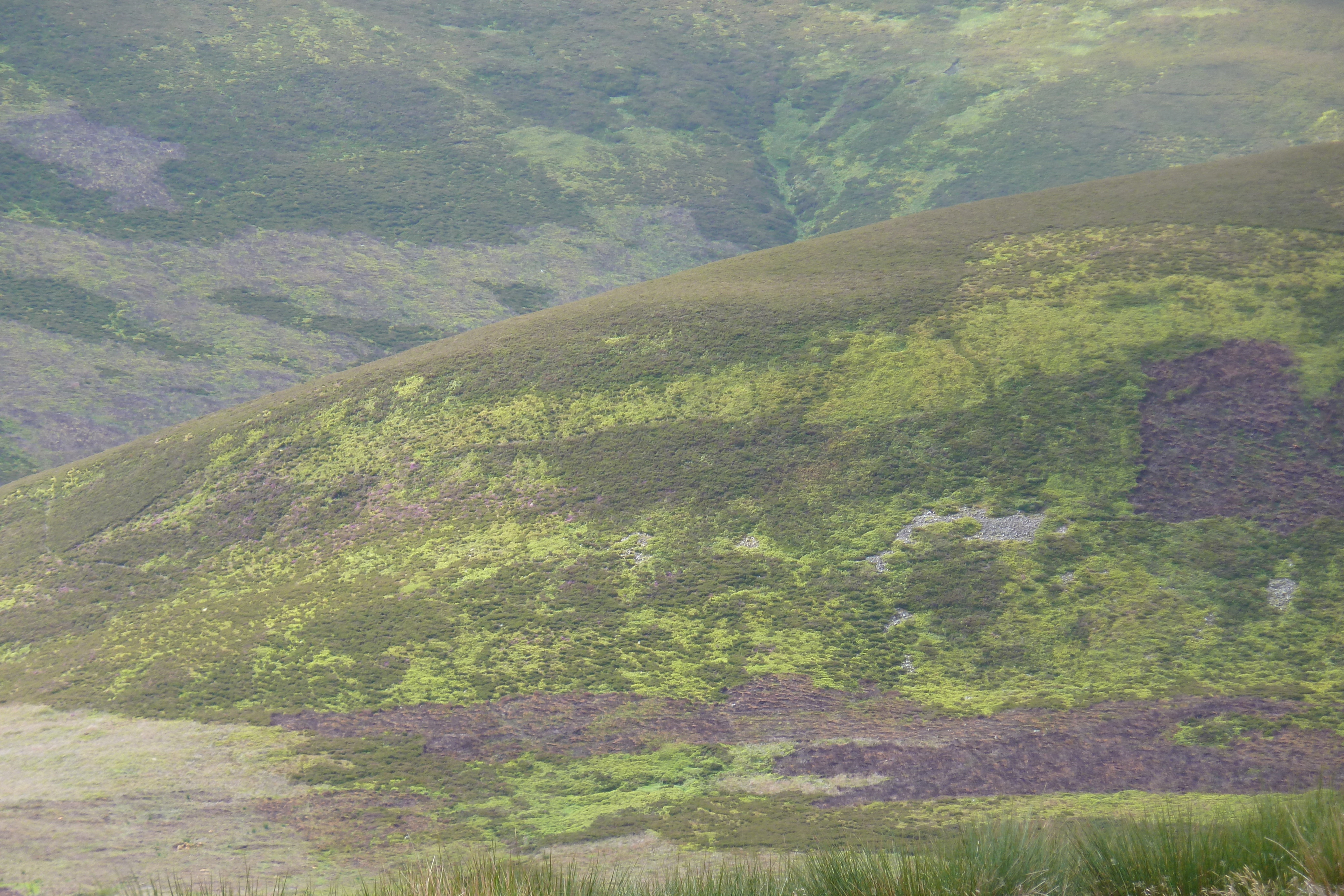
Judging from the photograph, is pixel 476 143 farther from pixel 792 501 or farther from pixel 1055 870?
pixel 1055 870

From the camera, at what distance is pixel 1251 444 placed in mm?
17312

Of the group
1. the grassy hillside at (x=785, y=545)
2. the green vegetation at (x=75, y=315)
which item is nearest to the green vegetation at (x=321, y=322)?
the green vegetation at (x=75, y=315)

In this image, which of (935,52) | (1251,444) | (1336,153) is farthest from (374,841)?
(935,52)

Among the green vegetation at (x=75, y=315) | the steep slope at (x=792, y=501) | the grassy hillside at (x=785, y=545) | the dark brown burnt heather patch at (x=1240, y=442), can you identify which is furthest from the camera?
the green vegetation at (x=75, y=315)

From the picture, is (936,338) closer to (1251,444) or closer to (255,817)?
(1251,444)

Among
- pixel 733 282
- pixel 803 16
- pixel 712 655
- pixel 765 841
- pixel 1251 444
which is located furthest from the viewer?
pixel 803 16

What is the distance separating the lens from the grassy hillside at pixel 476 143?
45.7 m

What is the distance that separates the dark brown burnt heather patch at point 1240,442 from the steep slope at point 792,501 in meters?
0.06

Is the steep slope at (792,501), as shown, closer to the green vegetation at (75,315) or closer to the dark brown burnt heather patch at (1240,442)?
the dark brown burnt heather patch at (1240,442)

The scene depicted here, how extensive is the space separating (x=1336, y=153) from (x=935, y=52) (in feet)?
168

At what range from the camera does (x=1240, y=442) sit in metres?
17.4

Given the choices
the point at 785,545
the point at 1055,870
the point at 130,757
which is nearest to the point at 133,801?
the point at 130,757

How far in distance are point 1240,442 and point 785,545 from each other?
834 cm

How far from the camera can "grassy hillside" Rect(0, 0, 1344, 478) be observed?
45656 mm
